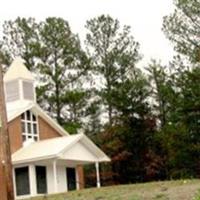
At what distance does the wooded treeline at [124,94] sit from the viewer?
4441 cm

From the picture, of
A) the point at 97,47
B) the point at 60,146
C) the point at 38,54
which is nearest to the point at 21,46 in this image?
the point at 38,54

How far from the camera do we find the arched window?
130 feet

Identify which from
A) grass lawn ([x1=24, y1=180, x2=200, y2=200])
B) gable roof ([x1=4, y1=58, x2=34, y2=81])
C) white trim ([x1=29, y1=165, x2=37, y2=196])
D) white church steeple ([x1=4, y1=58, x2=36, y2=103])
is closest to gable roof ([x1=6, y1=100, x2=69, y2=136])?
white church steeple ([x1=4, y1=58, x2=36, y2=103])

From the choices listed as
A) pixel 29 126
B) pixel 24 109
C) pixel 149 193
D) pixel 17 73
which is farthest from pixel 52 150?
pixel 149 193

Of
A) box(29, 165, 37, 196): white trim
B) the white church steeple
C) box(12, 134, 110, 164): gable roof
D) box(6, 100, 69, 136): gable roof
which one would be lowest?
box(29, 165, 37, 196): white trim

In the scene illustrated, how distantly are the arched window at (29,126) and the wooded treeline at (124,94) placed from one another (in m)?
7.52

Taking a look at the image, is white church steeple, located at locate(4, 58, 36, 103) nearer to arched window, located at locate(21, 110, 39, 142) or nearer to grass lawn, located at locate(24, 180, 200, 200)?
arched window, located at locate(21, 110, 39, 142)

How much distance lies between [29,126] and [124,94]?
10.3 m

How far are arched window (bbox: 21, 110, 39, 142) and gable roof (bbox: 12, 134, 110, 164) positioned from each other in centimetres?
84

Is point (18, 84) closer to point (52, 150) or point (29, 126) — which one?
point (29, 126)

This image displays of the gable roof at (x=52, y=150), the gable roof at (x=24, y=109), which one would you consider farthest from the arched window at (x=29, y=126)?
the gable roof at (x=52, y=150)

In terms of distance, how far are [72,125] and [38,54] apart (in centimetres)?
586

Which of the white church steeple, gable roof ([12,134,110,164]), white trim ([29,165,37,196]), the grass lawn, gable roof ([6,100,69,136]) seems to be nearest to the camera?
the grass lawn

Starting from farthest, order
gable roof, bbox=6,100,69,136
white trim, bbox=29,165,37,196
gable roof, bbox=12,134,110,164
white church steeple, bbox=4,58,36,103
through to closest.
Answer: white church steeple, bbox=4,58,36,103 < gable roof, bbox=6,100,69,136 < white trim, bbox=29,165,37,196 < gable roof, bbox=12,134,110,164
